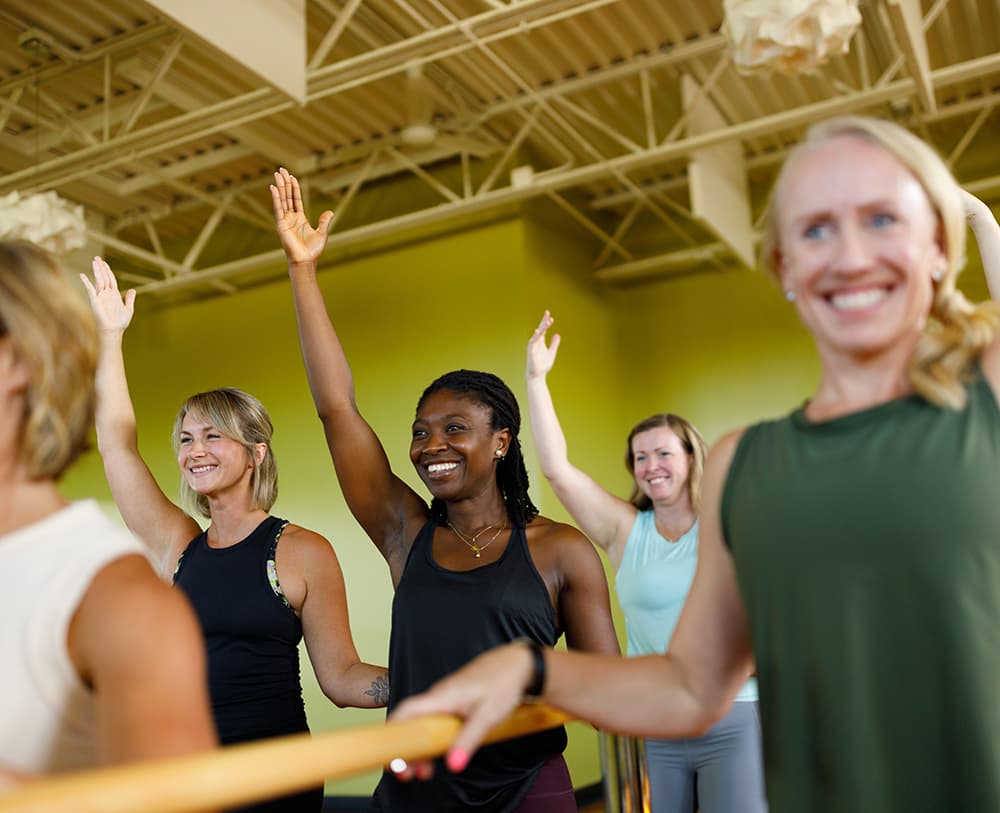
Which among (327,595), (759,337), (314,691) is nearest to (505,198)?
(759,337)

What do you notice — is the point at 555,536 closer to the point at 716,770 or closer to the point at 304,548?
the point at 304,548

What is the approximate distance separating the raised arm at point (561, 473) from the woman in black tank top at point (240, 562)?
2.40 ft

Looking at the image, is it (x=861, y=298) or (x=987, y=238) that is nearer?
(x=861, y=298)

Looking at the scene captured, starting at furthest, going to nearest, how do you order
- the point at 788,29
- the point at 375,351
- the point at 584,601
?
the point at 375,351 → the point at 788,29 → the point at 584,601

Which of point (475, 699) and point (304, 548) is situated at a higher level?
point (304, 548)

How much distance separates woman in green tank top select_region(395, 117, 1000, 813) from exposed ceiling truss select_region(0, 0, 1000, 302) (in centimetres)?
358

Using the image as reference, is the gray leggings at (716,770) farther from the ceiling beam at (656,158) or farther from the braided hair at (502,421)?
the ceiling beam at (656,158)

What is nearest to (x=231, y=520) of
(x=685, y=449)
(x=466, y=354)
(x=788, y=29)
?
(x=685, y=449)

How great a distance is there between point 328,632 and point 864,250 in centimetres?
173

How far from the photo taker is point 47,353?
0.98 m

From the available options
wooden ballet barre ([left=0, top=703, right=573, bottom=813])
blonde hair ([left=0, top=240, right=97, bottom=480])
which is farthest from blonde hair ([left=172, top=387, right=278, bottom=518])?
wooden ballet barre ([left=0, top=703, right=573, bottom=813])

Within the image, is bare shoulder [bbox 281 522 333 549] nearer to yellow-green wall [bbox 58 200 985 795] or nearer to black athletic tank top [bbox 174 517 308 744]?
black athletic tank top [bbox 174 517 308 744]

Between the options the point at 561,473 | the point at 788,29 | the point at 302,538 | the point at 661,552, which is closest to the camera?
the point at 302,538

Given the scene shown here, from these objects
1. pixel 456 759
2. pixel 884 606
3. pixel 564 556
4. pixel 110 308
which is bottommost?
pixel 456 759
